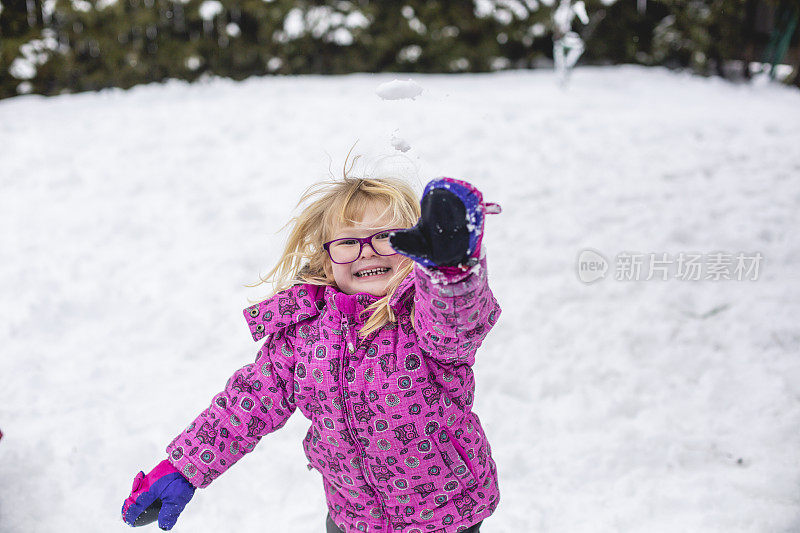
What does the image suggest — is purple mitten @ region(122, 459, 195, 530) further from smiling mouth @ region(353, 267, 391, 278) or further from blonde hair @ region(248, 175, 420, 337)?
smiling mouth @ region(353, 267, 391, 278)

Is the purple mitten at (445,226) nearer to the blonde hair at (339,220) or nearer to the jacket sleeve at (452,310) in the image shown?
the jacket sleeve at (452,310)

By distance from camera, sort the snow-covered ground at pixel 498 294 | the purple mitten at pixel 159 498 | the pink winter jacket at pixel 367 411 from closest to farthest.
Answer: the pink winter jacket at pixel 367 411, the purple mitten at pixel 159 498, the snow-covered ground at pixel 498 294

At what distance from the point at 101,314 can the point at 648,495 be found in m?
2.96

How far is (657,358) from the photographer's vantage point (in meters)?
3.16

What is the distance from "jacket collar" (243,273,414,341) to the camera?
1462mm

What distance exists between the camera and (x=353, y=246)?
1468 mm

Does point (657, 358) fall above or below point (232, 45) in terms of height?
below

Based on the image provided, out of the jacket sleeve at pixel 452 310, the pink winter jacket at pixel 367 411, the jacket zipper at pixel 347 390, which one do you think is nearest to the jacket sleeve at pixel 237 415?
the pink winter jacket at pixel 367 411

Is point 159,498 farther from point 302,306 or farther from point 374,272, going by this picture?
point 374,272

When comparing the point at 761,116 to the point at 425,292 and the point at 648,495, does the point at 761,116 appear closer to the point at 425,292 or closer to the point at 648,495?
the point at 648,495

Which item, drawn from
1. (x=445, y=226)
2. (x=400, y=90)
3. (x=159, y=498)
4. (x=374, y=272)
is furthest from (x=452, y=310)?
(x=159, y=498)

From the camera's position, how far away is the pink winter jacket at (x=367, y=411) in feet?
4.62

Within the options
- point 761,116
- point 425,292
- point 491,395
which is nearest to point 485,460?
point 425,292

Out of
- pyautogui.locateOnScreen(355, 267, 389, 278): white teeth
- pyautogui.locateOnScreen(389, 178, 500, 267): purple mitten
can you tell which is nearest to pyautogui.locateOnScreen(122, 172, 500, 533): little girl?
pyautogui.locateOnScreen(355, 267, 389, 278): white teeth
